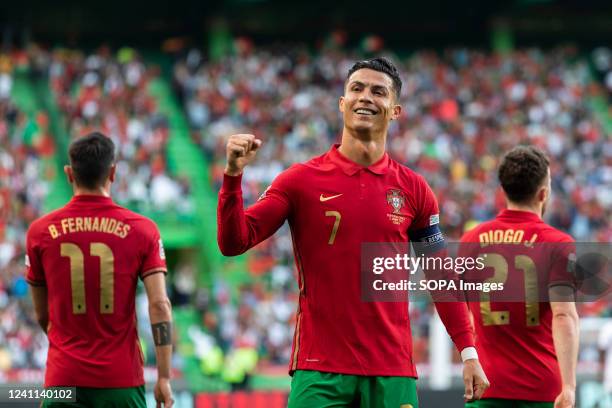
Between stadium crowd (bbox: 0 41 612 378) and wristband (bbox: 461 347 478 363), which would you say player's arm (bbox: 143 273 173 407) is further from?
stadium crowd (bbox: 0 41 612 378)

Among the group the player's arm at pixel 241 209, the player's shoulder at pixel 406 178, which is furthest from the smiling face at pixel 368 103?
the player's arm at pixel 241 209

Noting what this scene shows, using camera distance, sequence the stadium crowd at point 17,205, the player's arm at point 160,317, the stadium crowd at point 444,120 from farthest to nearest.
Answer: the stadium crowd at point 444,120, the stadium crowd at point 17,205, the player's arm at point 160,317

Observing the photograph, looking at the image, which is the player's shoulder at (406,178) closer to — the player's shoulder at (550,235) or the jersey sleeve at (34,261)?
the player's shoulder at (550,235)

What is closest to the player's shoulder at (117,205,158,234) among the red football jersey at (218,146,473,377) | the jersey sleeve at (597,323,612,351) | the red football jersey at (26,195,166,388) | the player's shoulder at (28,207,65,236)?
the red football jersey at (26,195,166,388)

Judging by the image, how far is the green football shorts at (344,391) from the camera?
4750 millimetres

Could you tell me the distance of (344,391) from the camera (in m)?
4.77

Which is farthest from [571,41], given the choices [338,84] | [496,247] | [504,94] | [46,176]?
[496,247]

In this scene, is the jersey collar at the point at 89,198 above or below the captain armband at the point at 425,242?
above

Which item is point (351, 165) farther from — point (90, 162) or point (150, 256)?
point (90, 162)

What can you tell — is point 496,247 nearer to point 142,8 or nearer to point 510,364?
point 510,364

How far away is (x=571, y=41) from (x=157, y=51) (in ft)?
37.4

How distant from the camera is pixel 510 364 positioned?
579 centimetres

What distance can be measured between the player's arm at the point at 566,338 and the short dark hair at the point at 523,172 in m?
0.62

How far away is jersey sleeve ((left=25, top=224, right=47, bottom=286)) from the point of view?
5641mm
